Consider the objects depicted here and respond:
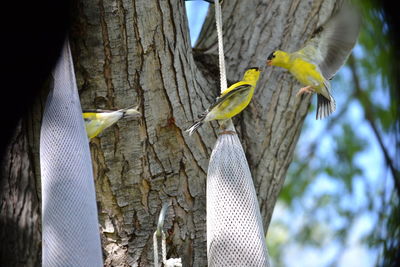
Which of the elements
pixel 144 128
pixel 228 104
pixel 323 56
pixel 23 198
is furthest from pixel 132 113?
pixel 323 56

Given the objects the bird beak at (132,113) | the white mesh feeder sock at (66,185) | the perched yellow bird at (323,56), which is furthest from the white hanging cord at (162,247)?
the perched yellow bird at (323,56)

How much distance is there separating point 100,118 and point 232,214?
0.52 metres

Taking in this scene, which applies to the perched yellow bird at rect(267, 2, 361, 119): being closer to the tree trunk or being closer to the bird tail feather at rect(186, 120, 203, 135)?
the bird tail feather at rect(186, 120, 203, 135)

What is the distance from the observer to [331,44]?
2.22m

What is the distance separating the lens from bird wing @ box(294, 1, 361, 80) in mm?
2142

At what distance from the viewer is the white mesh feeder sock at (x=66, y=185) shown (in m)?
1.39

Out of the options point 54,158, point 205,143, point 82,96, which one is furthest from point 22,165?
point 205,143

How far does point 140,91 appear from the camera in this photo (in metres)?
1.82

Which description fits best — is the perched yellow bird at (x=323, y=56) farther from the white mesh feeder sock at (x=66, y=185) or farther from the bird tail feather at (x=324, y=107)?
the white mesh feeder sock at (x=66, y=185)

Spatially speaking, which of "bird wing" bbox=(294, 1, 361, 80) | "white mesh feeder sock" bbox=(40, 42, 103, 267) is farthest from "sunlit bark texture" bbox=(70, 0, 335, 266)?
"bird wing" bbox=(294, 1, 361, 80)

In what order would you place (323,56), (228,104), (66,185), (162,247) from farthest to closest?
(323,56) → (228,104) → (162,247) → (66,185)

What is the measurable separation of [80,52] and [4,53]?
137 centimetres

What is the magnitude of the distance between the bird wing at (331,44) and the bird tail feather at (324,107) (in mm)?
144

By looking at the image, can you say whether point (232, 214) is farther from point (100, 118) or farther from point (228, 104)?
point (100, 118)
